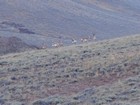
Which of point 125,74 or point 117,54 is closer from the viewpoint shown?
point 125,74

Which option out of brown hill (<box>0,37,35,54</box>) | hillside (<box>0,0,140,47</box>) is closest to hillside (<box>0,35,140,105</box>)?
brown hill (<box>0,37,35,54</box>)

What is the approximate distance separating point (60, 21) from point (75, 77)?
40.7m

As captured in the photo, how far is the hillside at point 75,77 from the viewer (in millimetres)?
16047

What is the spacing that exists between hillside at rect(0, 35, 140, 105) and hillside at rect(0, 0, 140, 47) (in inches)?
780

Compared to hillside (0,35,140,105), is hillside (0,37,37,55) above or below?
below

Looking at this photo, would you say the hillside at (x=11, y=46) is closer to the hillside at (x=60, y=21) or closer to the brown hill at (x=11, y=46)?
the brown hill at (x=11, y=46)

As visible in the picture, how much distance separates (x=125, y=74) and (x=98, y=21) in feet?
151

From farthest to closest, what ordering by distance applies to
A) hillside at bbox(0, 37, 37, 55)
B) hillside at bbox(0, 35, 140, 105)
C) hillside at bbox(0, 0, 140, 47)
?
hillside at bbox(0, 0, 140, 47) < hillside at bbox(0, 37, 37, 55) < hillside at bbox(0, 35, 140, 105)

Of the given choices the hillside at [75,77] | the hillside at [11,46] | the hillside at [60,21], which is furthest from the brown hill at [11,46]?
the hillside at [75,77]

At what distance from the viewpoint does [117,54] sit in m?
21.6

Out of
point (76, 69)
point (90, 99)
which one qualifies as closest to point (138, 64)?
point (76, 69)

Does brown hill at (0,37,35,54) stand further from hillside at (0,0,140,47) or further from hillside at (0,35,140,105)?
hillside at (0,35,140,105)

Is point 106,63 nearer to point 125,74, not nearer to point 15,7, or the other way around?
point 125,74

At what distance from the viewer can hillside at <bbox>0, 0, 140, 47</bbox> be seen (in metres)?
50.6
